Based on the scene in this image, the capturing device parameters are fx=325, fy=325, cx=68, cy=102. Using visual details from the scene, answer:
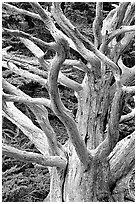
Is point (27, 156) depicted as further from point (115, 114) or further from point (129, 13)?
point (129, 13)

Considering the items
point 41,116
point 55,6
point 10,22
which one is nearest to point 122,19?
point 55,6

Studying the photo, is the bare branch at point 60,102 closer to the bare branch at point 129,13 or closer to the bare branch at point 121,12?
the bare branch at point 121,12

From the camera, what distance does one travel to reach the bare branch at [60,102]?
1501 mm

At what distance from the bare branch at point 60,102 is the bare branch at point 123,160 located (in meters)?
0.24

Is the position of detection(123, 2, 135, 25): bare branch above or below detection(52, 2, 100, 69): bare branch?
above

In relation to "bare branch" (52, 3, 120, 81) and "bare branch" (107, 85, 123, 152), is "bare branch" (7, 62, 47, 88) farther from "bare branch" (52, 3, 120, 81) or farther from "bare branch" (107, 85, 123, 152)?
"bare branch" (107, 85, 123, 152)

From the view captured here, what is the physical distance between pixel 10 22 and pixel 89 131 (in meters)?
2.68

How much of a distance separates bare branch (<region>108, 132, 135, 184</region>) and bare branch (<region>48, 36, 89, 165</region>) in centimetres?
24

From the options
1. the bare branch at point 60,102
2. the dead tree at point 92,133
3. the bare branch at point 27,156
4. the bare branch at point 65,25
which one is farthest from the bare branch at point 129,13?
the bare branch at point 27,156

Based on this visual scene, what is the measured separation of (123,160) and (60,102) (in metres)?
0.65

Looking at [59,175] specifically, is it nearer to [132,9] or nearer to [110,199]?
[110,199]

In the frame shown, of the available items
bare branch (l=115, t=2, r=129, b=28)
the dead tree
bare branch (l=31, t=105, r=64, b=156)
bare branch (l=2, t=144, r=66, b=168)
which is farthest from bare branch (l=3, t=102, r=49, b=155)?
bare branch (l=115, t=2, r=129, b=28)

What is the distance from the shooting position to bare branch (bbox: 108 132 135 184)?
2.10 m

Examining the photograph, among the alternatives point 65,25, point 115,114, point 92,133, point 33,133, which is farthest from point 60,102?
point 33,133
